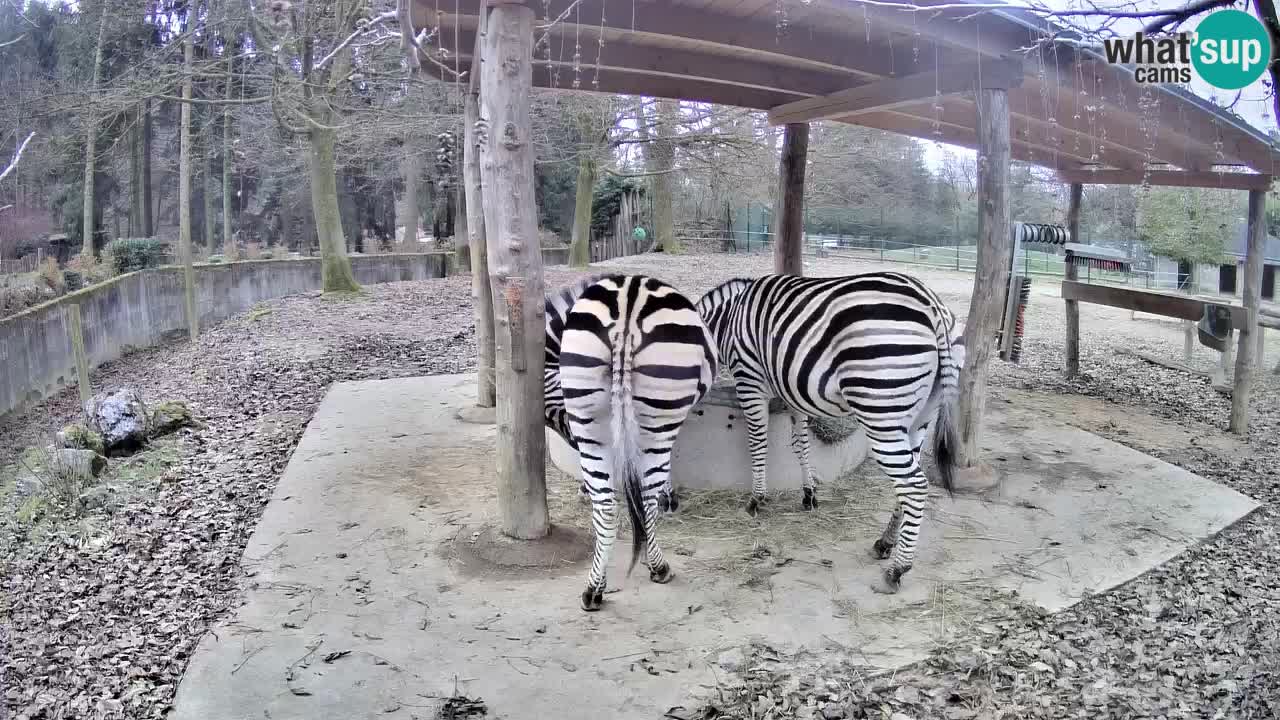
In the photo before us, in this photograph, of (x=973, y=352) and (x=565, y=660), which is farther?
(x=973, y=352)

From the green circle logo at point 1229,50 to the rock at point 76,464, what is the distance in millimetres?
7222

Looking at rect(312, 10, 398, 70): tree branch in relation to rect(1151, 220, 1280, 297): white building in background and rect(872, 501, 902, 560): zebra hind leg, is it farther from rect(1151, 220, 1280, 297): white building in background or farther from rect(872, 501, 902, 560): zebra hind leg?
rect(1151, 220, 1280, 297): white building in background

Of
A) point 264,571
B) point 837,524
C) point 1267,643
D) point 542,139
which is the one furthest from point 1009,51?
point 542,139

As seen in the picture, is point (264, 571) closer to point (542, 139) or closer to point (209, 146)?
point (542, 139)

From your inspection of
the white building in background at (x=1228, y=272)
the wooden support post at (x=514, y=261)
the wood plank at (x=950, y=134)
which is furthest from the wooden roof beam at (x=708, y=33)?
the white building in background at (x=1228, y=272)

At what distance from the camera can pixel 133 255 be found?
607 inches

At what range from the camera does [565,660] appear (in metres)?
3.44

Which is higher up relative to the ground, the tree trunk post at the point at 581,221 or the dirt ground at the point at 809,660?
the tree trunk post at the point at 581,221

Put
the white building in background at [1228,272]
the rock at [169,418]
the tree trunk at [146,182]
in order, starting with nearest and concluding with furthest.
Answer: the rock at [169,418] < the white building in background at [1228,272] < the tree trunk at [146,182]

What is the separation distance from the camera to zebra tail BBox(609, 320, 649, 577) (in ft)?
12.9

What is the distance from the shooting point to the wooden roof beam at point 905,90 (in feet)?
18.3

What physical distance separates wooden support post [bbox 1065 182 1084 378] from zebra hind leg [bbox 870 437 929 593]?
261 inches

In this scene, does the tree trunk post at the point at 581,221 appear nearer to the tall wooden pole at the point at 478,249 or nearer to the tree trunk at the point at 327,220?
the tree trunk at the point at 327,220

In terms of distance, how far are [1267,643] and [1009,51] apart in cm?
362
